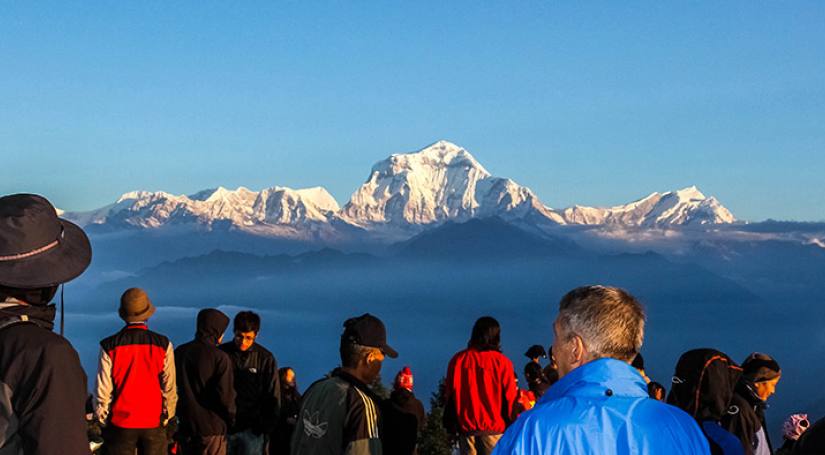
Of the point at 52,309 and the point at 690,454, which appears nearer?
the point at 690,454

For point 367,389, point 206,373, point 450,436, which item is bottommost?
point 450,436

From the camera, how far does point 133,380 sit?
25.8ft

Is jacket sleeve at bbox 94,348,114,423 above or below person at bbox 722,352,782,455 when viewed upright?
below

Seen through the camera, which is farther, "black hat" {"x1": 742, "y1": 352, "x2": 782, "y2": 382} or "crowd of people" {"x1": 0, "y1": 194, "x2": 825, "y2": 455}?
"black hat" {"x1": 742, "y1": 352, "x2": 782, "y2": 382}

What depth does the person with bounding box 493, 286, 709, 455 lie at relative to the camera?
9.53ft

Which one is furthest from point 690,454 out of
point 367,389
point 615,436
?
point 367,389

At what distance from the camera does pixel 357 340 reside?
194 inches

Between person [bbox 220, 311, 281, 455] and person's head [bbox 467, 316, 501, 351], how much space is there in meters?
1.96

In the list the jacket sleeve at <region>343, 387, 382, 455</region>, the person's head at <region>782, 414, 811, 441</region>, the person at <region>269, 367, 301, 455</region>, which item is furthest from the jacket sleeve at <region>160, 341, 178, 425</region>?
the person's head at <region>782, 414, 811, 441</region>

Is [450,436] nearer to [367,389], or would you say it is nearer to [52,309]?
[367,389]

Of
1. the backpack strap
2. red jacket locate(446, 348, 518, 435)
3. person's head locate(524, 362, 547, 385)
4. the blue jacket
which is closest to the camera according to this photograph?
the blue jacket

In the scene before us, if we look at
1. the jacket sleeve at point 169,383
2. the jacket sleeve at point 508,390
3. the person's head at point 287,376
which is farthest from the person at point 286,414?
the jacket sleeve at point 508,390

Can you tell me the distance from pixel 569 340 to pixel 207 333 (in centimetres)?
565

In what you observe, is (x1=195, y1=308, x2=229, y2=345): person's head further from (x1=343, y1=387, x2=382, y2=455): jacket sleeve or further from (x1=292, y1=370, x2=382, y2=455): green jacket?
(x1=343, y1=387, x2=382, y2=455): jacket sleeve
